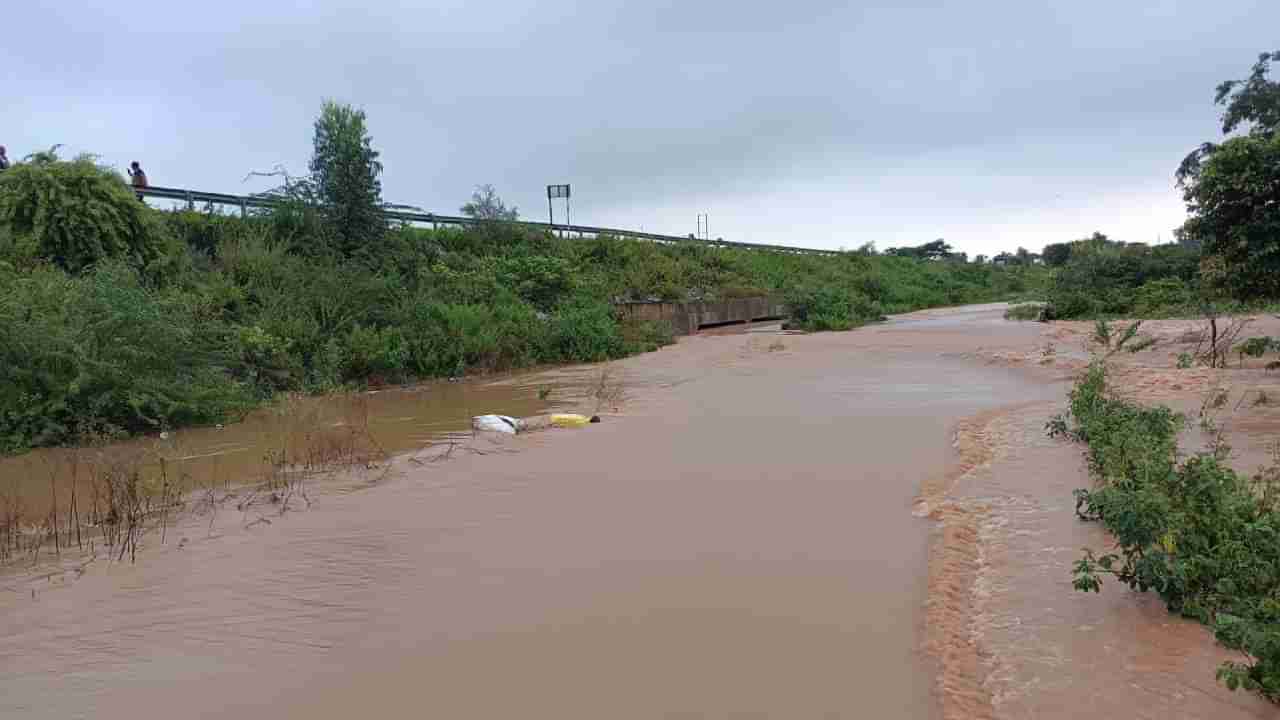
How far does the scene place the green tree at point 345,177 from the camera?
65.8ft

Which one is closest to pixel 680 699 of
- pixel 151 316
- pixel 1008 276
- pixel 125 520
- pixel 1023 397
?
pixel 125 520

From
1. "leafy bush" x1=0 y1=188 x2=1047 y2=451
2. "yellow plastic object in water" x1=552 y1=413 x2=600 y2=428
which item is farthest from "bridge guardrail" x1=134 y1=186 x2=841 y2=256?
"yellow plastic object in water" x1=552 y1=413 x2=600 y2=428

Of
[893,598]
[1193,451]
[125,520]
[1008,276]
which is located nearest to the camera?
[893,598]

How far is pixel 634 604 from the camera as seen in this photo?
179 inches

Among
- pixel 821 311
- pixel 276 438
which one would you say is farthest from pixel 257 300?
pixel 821 311

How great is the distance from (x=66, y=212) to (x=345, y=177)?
676cm

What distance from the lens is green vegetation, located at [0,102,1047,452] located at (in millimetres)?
10578

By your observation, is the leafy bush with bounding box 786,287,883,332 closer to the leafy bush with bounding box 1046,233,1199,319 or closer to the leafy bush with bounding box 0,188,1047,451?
the leafy bush with bounding box 0,188,1047,451

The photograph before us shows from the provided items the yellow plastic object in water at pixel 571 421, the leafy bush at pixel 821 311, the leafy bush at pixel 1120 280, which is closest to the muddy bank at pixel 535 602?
the yellow plastic object in water at pixel 571 421

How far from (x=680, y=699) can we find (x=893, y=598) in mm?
1628

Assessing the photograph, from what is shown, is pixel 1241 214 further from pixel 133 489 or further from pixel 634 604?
pixel 133 489

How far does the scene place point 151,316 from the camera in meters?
11.3

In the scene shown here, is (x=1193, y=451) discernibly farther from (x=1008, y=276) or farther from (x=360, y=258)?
(x=1008, y=276)

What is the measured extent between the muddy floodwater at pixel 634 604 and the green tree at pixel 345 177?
1339cm
